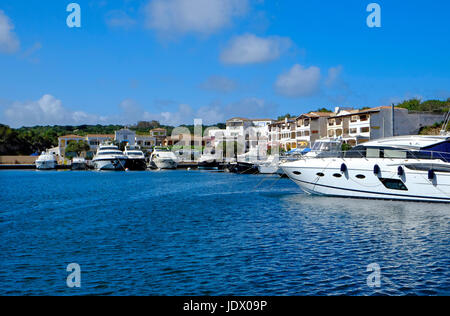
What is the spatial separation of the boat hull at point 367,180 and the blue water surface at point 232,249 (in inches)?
37.4

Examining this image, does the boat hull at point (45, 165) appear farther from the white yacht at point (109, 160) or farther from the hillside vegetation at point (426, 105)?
the hillside vegetation at point (426, 105)

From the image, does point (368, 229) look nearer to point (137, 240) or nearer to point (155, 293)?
point (137, 240)

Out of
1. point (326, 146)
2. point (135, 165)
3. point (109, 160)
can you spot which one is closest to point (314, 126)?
point (135, 165)

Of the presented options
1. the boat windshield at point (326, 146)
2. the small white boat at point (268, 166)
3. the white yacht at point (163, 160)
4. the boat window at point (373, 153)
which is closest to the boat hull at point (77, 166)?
the white yacht at point (163, 160)

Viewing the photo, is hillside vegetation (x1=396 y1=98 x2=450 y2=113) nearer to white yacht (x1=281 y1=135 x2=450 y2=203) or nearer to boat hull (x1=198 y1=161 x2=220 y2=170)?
boat hull (x1=198 y1=161 x2=220 y2=170)

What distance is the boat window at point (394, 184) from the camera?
31.6 meters

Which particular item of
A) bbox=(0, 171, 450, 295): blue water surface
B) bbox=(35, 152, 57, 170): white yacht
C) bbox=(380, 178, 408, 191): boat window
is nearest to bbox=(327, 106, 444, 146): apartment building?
bbox=(380, 178, 408, 191): boat window

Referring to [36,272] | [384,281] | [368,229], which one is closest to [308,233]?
[368,229]

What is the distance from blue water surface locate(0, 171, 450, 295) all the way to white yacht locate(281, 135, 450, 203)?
1.03 metres

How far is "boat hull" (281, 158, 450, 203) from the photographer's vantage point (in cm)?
3069

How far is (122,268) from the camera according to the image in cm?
1573

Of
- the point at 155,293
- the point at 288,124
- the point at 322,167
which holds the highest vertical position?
the point at 288,124

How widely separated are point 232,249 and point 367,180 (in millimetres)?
17440

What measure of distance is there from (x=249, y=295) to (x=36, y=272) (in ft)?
24.7
